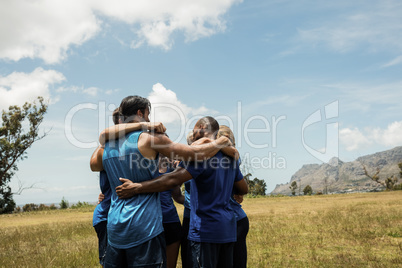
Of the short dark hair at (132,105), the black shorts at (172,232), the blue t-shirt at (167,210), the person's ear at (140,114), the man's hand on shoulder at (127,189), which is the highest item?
the short dark hair at (132,105)

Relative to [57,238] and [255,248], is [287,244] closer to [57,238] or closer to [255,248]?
[255,248]

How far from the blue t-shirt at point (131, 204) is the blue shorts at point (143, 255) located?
47mm

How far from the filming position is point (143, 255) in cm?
286

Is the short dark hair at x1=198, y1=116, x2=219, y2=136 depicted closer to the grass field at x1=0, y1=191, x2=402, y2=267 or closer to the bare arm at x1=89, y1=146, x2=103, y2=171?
the bare arm at x1=89, y1=146, x2=103, y2=171

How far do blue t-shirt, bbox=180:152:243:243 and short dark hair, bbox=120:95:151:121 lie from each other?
2.09 feet

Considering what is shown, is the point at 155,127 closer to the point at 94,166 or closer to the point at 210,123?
the point at 210,123

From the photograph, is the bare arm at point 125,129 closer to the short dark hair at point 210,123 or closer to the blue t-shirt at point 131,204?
the blue t-shirt at point 131,204

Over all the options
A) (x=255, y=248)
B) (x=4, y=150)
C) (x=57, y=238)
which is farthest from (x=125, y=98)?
(x=4, y=150)

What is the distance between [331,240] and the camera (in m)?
9.29

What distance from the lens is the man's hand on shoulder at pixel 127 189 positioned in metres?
2.90

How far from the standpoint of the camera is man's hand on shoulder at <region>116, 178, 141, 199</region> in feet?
9.50

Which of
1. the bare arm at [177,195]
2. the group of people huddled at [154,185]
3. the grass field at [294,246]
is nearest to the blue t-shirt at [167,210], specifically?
the bare arm at [177,195]

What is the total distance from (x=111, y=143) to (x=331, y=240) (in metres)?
Result: 7.99

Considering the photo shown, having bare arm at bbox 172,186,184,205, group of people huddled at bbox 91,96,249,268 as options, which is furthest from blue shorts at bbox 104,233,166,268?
bare arm at bbox 172,186,184,205
